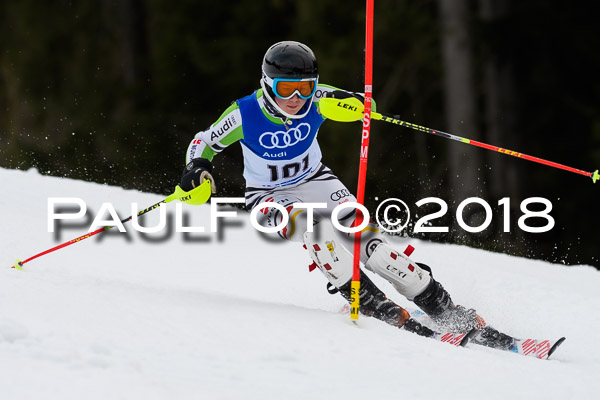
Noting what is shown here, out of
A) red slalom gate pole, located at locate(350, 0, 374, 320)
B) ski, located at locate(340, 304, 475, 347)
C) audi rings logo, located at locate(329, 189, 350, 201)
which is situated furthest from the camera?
A: audi rings logo, located at locate(329, 189, 350, 201)

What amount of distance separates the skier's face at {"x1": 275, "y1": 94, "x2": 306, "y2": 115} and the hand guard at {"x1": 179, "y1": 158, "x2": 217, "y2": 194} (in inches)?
20.4

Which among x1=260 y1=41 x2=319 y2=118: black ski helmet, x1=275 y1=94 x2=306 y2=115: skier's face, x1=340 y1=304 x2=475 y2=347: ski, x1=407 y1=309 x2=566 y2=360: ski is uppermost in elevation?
x1=260 y1=41 x2=319 y2=118: black ski helmet

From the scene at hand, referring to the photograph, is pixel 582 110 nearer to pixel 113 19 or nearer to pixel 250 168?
pixel 250 168

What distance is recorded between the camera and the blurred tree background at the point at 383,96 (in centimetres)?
1236

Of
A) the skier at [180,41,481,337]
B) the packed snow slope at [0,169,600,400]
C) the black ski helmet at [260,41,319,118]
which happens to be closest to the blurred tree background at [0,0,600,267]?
the packed snow slope at [0,169,600,400]

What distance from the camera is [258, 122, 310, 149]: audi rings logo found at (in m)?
4.43

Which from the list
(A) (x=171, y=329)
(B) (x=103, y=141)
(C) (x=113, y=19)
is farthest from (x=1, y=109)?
(A) (x=171, y=329)

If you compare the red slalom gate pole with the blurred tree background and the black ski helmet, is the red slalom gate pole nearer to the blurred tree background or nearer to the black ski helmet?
the black ski helmet

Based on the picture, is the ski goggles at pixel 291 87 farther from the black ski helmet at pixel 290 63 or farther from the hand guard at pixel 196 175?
the hand guard at pixel 196 175

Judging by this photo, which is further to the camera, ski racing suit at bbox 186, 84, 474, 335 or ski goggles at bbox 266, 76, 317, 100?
ski goggles at bbox 266, 76, 317, 100

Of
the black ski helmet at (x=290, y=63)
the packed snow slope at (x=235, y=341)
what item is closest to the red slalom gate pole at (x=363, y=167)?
the packed snow slope at (x=235, y=341)

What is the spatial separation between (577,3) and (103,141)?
913cm

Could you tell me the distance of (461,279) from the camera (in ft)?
19.1

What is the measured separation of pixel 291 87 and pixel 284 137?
1.09 ft
